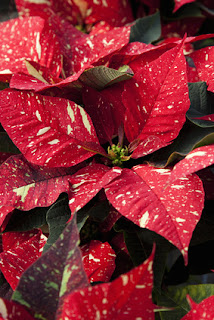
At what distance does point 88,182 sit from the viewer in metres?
0.38

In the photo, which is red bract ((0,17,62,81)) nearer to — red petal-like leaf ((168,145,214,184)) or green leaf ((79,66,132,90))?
green leaf ((79,66,132,90))

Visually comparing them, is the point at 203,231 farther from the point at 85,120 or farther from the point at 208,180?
the point at 85,120

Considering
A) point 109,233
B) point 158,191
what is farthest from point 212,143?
point 109,233

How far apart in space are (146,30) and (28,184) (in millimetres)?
312

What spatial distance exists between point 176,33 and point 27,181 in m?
0.40

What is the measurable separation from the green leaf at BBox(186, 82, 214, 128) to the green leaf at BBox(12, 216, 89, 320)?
211 mm

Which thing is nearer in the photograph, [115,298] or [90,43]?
[115,298]

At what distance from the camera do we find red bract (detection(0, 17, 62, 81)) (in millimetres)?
498

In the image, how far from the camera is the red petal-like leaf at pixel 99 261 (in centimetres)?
39

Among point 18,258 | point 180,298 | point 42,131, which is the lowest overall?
point 180,298

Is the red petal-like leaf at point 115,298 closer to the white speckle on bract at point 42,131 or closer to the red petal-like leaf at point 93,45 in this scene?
the white speckle on bract at point 42,131

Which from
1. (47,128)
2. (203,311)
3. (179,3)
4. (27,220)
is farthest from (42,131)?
(179,3)

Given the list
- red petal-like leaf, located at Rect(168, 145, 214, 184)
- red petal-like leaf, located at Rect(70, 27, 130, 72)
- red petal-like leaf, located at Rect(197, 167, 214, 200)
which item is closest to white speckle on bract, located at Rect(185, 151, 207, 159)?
red petal-like leaf, located at Rect(168, 145, 214, 184)

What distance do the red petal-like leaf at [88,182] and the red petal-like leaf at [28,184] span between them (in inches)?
0.4
